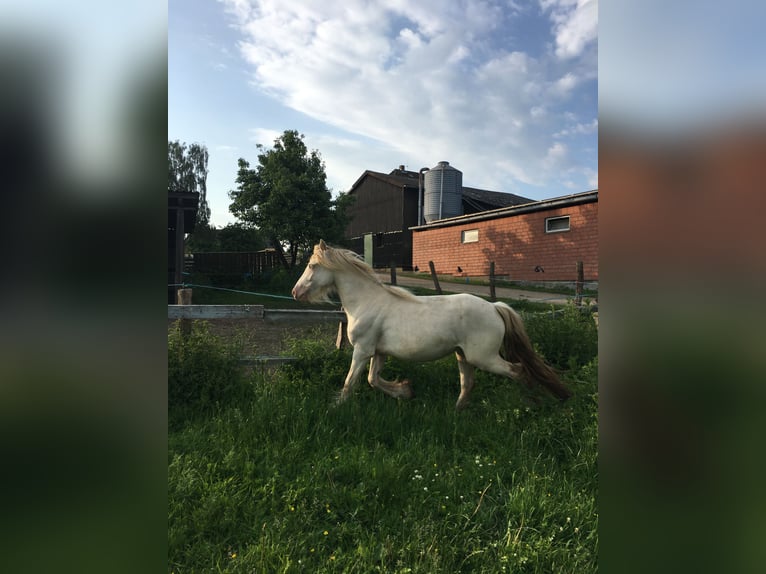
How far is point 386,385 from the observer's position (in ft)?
13.3

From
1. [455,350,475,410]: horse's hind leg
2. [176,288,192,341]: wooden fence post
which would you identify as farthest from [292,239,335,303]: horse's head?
[455,350,475,410]: horse's hind leg

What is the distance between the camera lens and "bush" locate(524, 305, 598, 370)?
5.05 m

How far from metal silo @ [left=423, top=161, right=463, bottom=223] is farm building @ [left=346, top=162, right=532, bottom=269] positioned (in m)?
0.05

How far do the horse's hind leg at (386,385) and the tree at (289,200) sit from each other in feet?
43.4

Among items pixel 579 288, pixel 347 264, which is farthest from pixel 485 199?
pixel 347 264

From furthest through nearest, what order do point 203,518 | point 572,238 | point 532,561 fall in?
1. point 572,238
2. point 203,518
3. point 532,561

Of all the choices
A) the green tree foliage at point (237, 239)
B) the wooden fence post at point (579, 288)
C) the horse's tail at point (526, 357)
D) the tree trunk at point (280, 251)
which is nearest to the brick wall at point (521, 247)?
the wooden fence post at point (579, 288)

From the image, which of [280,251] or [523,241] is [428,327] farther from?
[280,251]

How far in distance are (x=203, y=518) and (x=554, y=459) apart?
2135 mm

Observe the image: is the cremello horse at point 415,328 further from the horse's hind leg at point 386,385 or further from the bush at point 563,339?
the bush at point 563,339
